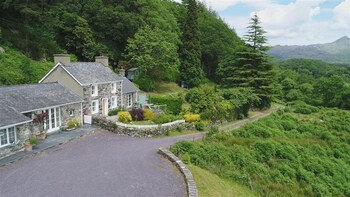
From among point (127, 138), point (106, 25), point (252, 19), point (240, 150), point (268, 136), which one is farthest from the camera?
point (106, 25)

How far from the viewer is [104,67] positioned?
3462 cm

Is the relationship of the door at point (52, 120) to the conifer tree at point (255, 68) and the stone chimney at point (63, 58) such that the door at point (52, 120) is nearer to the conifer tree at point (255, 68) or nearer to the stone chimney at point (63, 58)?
the stone chimney at point (63, 58)

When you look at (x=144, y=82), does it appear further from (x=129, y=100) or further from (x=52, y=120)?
(x=52, y=120)

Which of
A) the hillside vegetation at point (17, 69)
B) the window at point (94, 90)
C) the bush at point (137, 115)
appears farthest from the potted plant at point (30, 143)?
the hillside vegetation at point (17, 69)

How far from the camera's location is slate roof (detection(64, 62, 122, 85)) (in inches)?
1150

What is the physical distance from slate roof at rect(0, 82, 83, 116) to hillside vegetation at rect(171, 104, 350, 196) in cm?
1094

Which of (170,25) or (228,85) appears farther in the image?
(170,25)

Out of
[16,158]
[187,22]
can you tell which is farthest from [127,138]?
[187,22]

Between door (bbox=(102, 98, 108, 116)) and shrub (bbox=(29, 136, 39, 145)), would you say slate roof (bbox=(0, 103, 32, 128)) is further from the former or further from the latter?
door (bbox=(102, 98, 108, 116))

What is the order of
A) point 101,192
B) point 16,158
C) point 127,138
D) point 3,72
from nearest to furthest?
point 101,192, point 16,158, point 127,138, point 3,72

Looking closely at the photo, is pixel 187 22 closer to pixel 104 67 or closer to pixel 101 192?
pixel 104 67

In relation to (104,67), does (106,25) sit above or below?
above

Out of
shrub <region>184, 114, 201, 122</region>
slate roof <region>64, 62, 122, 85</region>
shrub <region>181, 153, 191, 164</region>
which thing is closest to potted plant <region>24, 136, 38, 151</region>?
slate roof <region>64, 62, 122, 85</region>

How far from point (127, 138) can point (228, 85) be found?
23.2 m
